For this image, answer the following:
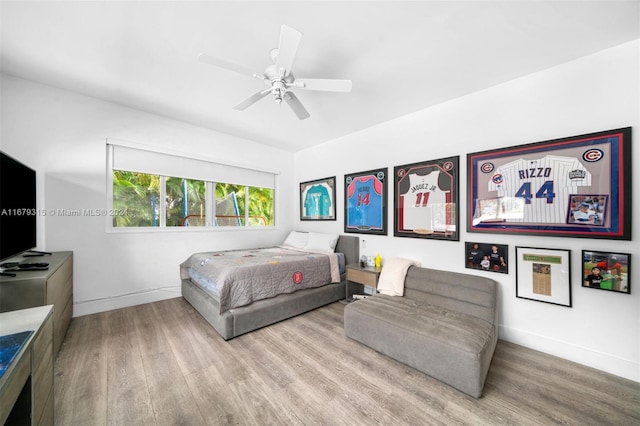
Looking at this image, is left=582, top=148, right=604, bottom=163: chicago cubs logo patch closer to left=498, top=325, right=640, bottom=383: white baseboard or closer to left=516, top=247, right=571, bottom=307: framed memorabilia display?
left=516, top=247, right=571, bottom=307: framed memorabilia display

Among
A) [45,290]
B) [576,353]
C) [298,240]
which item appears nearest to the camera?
[45,290]

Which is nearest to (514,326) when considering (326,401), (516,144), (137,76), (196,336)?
(516,144)

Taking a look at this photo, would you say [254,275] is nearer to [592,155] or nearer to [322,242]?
[322,242]

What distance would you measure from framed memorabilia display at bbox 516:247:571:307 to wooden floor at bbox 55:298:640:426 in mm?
551

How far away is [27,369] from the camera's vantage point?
932 millimetres

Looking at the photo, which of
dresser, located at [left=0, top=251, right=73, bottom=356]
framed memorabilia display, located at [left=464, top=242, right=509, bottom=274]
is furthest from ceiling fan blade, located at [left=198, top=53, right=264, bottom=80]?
framed memorabilia display, located at [left=464, top=242, right=509, bottom=274]

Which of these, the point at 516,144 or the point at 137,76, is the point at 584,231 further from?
the point at 137,76

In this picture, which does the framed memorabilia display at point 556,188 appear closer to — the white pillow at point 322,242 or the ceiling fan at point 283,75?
the ceiling fan at point 283,75

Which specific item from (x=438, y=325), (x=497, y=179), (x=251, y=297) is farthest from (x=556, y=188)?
(x=251, y=297)

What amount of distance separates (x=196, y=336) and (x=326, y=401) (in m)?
1.63

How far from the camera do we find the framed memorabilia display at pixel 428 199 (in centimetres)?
287

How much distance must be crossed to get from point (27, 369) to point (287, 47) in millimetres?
2175

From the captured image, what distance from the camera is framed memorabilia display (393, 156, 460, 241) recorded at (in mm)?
Answer: 2869

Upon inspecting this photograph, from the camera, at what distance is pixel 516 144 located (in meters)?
2.45
